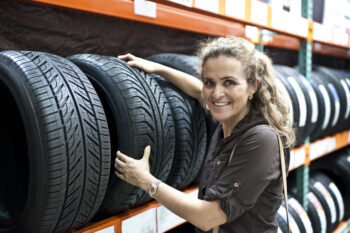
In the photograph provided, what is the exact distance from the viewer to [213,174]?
3.53ft

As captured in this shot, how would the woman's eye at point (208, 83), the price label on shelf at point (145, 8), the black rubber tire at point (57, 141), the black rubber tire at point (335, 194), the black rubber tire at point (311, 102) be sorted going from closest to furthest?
the black rubber tire at point (57, 141), the woman's eye at point (208, 83), the price label on shelf at point (145, 8), the black rubber tire at point (311, 102), the black rubber tire at point (335, 194)

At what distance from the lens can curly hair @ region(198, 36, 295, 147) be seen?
3.35 feet

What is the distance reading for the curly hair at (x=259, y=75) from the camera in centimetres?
102

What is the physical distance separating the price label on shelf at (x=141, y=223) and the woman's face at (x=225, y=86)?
0.44 m

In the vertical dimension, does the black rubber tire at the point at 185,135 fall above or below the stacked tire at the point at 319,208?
above

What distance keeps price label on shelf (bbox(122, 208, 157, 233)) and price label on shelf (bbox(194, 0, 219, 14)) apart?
790 mm

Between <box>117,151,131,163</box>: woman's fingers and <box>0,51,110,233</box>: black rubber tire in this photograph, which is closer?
<box>0,51,110,233</box>: black rubber tire

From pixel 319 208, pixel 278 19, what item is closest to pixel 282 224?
pixel 319 208

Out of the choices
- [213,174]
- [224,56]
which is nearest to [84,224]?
[213,174]

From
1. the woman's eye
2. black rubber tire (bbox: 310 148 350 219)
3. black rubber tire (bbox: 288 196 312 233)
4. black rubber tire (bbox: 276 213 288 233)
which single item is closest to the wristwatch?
the woman's eye

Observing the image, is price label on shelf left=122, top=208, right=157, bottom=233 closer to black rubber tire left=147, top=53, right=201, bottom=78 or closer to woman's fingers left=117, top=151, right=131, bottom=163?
woman's fingers left=117, top=151, right=131, bottom=163

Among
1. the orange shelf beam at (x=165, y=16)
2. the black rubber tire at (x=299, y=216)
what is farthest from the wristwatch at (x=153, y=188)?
the black rubber tire at (x=299, y=216)

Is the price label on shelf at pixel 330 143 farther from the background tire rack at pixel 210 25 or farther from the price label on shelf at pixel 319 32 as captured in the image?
the price label on shelf at pixel 319 32

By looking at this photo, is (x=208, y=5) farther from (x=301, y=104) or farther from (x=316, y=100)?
(x=316, y=100)
